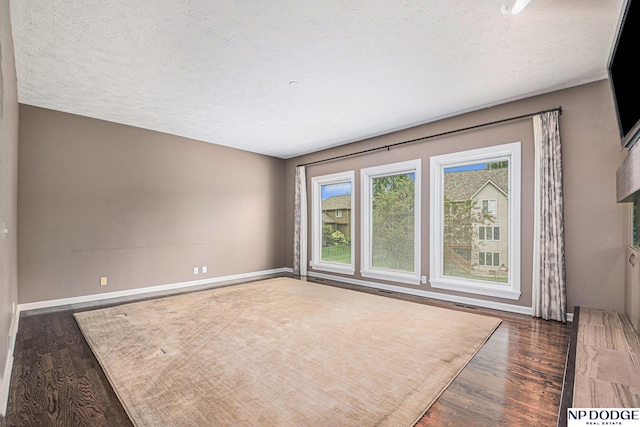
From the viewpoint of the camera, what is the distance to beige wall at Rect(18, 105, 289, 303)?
166 inches

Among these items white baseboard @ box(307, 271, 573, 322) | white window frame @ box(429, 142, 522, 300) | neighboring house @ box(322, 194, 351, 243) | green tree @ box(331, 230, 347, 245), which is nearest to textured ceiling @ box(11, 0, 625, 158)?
white window frame @ box(429, 142, 522, 300)

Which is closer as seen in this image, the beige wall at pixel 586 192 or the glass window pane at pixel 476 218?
the beige wall at pixel 586 192

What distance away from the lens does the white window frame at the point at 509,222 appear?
4.01 meters

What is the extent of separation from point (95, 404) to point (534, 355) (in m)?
3.45

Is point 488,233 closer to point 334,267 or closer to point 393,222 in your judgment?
point 393,222

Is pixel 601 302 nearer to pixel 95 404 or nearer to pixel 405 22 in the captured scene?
pixel 405 22

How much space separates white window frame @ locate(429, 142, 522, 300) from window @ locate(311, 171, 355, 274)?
5.61ft

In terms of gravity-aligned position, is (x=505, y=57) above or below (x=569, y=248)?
above

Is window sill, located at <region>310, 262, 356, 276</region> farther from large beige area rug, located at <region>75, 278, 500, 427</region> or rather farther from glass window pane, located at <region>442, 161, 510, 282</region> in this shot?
glass window pane, located at <region>442, 161, 510, 282</region>

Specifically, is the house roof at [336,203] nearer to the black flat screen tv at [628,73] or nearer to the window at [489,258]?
the window at [489,258]

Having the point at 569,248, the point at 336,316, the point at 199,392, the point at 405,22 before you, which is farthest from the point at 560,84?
the point at 199,392

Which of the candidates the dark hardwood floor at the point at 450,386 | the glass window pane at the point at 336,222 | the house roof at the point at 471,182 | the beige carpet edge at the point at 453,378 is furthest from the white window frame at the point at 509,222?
the glass window pane at the point at 336,222

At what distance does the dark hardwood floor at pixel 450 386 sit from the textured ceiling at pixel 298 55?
9.30 feet

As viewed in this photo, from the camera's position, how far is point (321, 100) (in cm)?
404
